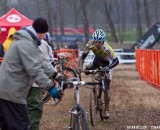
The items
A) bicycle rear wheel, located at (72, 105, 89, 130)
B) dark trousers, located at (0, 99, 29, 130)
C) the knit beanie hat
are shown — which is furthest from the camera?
bicycle rear wheel, located at (72, 105, 89, 130)

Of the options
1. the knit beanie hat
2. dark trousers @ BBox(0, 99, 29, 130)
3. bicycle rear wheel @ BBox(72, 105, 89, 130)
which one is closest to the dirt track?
bicycle rear wheel @ BBox(72, 105, 89, 130)

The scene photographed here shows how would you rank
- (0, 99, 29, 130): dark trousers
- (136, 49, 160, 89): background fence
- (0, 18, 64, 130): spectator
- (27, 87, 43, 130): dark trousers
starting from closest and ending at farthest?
(0, 18, 64, 130): spectator < (0, 99, 29, 130): dark trousers < (27, 87, 43, 130): dark trousers < (136, 49, 160, 89): background fence

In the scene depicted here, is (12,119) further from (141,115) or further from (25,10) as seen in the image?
(25,10)

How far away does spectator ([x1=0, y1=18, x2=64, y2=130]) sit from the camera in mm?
7168

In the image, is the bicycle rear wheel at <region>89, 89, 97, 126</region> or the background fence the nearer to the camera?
the bicycle rear wheel at <region>89, 89, 97, 126</region>

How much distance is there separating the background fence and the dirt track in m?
0.63

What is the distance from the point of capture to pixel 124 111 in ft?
42.5

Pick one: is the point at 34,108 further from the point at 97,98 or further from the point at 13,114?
the point at 97,98

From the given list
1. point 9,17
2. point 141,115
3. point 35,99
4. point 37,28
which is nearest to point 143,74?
point 9,17

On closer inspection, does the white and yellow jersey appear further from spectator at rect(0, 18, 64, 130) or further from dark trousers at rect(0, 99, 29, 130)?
dark trousers at rect(0, 99, 29, 130)

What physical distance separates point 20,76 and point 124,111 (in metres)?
5.92

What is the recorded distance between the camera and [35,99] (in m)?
9.38

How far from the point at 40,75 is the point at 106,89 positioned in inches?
188

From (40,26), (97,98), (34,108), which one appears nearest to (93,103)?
(97,98)
